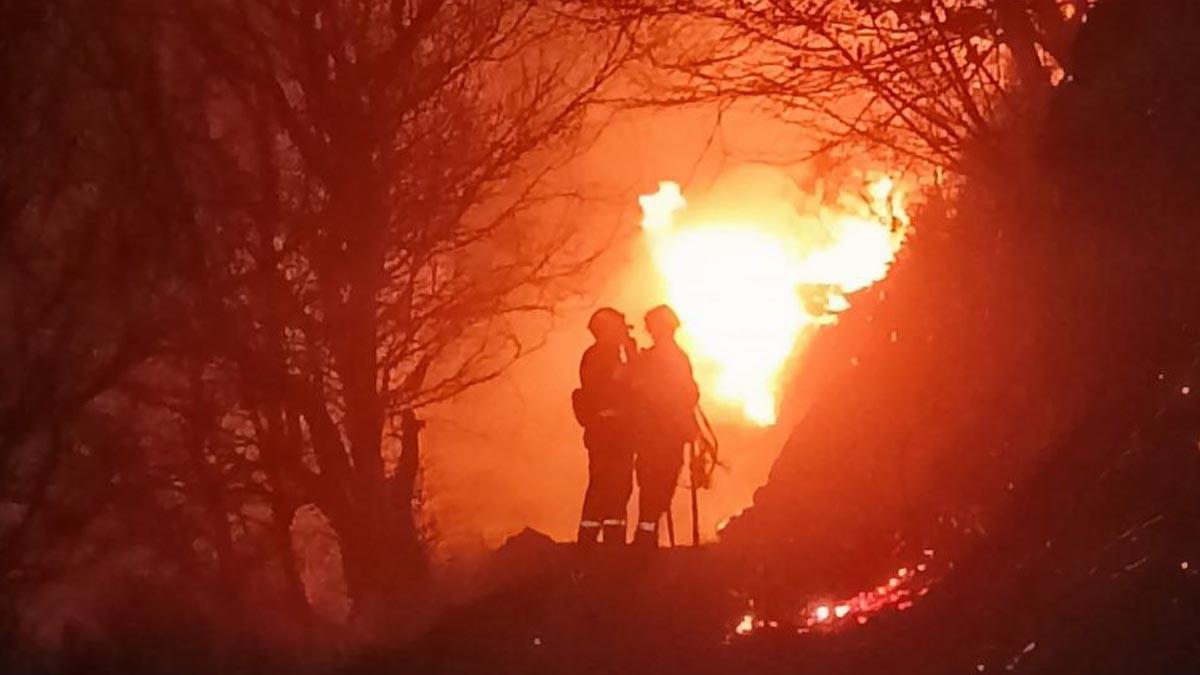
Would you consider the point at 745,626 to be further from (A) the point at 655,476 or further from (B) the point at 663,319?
(B) the point at 663,319

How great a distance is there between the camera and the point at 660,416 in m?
11.8

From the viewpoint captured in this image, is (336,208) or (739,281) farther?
(739,281)

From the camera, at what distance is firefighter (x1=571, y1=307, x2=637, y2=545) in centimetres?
1168

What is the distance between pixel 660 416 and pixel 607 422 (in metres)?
0.42

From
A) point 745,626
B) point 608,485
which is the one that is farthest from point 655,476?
point 745,626

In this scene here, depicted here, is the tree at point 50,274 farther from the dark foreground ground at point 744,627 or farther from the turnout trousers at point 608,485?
the turnout trousers at point 608,485

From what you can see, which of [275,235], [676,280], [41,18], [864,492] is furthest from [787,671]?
[676,280]

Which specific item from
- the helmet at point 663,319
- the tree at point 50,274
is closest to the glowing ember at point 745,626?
the helmet at point 663,319

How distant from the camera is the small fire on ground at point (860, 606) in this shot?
9.13 m

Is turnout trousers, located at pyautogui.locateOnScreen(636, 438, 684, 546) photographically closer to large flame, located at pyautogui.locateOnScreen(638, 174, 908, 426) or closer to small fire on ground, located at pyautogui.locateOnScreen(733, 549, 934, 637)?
small fire on ground, located at pyautogui.locateOnScreen(733, 549, 934, 637)

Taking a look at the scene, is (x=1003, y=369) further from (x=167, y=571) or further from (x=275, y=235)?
(x=167, y=571)

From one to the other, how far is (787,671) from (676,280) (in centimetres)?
1684

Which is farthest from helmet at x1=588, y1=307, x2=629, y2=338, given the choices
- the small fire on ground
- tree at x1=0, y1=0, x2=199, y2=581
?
tree at x1=0, y1=0, x2=199, y2=581

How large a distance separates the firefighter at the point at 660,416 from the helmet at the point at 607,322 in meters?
0.23
